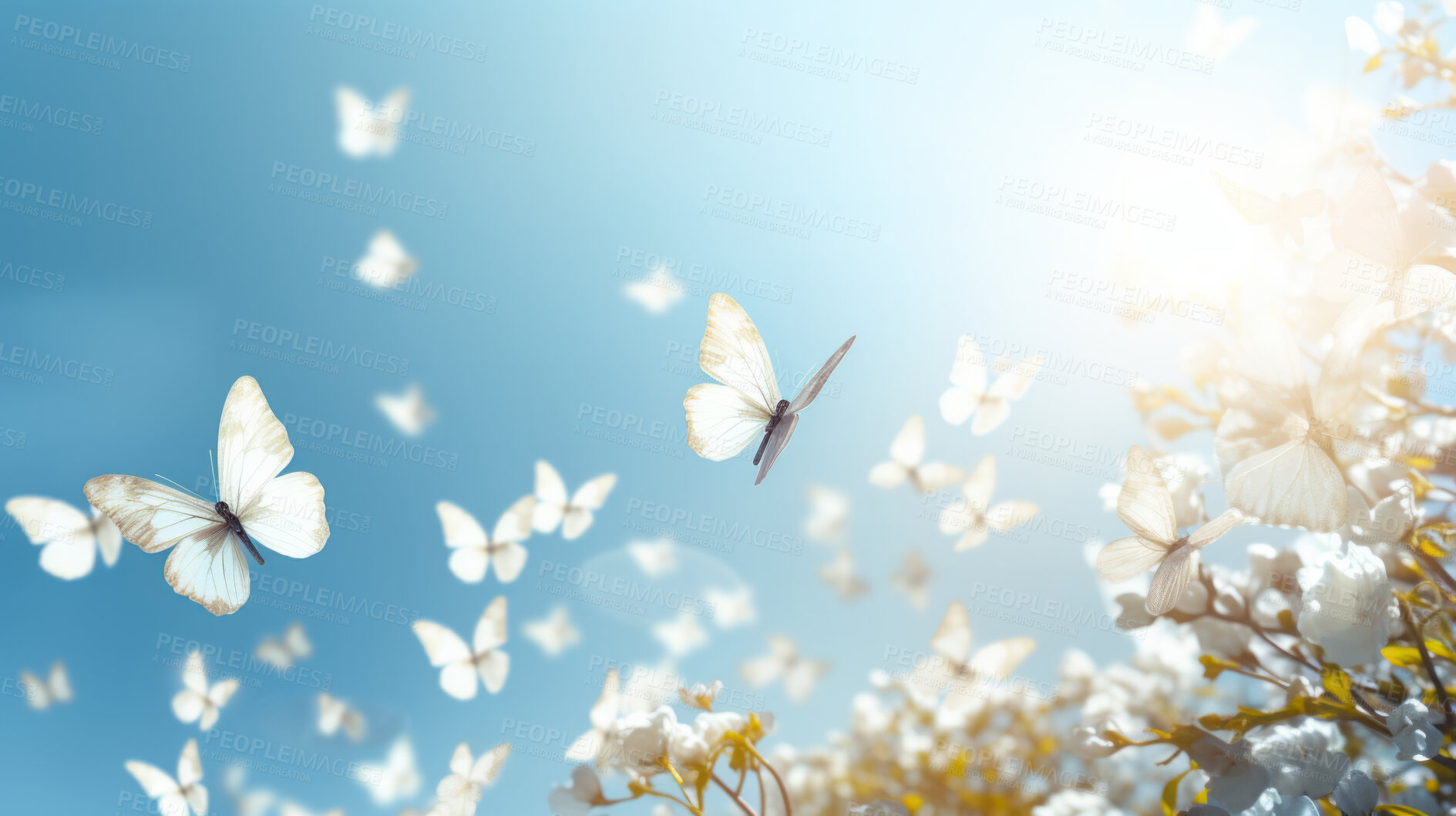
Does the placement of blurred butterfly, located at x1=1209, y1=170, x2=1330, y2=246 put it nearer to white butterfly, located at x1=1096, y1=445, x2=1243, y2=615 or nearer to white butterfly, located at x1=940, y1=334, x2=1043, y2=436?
white butterfly, located at x1=1096, y1=445, x2=1243, y2=615

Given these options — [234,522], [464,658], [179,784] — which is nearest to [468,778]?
[464,658]

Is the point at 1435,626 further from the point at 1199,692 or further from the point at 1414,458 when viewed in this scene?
the point at 1199,692

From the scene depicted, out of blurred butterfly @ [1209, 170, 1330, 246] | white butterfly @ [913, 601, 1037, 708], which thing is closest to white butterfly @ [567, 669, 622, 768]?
white butterfly @ [913, 601, 1037, 708]

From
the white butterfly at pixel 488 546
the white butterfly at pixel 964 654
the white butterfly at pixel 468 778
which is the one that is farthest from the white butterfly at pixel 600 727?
the white butterfly at pixel 964 654

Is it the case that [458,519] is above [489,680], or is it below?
above

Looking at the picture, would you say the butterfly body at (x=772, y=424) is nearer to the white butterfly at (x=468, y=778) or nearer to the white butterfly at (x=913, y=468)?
the white butterfly at (x=913, y=468)

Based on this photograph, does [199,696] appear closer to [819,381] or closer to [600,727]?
[600,727]

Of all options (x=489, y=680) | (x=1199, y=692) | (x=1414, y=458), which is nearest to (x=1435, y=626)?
(x=1414, y=458)
